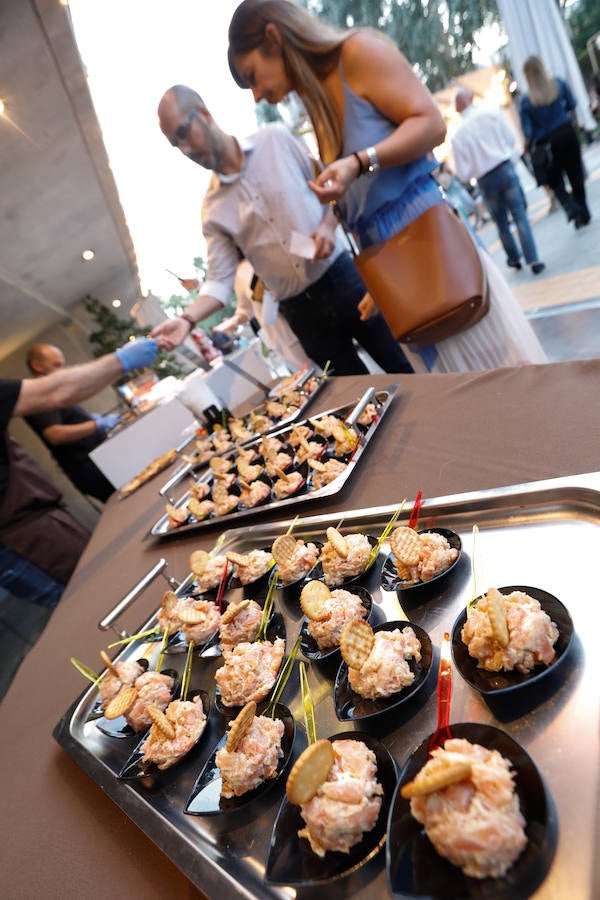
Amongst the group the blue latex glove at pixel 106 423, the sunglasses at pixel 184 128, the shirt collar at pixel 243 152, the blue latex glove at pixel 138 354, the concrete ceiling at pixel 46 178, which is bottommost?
the blue latex glove at pixel 106 423

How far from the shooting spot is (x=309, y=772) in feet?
2.43

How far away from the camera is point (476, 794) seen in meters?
0.65

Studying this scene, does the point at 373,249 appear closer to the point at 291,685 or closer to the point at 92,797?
the point at 291,685

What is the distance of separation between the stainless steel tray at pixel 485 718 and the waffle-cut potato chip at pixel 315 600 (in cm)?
13

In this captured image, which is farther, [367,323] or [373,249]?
[367,323]

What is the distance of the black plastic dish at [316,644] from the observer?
106cm

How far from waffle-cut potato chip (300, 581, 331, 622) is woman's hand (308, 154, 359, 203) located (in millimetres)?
1585

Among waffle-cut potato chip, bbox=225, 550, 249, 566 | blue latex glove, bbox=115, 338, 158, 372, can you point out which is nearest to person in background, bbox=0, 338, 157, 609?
blue latex glove, bbox=115, 338, 158, 372

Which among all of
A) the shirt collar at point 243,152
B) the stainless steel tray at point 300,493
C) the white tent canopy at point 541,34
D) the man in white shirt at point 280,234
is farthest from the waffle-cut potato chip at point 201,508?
the white tent canopy at point 541,34

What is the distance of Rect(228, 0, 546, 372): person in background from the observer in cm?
192

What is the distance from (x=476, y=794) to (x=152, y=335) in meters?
3.26

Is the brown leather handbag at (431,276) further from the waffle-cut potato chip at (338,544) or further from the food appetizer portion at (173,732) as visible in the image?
the food appetizer portion at (173,732)

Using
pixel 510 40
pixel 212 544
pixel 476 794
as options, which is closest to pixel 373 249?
pixel 212 544

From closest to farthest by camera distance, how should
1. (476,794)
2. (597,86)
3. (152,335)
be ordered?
(476,794), (152,335), (597,86)
